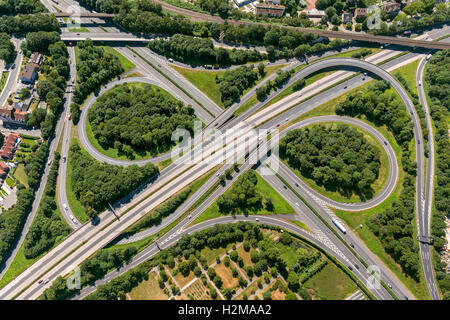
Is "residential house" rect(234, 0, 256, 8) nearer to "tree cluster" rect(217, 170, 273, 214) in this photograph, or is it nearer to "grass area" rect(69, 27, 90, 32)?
"grass area" rect(69, 27, 90, 32)

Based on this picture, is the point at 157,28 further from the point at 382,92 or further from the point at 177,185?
the point at 382,92

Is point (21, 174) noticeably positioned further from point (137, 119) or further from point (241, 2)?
point (241, 2)

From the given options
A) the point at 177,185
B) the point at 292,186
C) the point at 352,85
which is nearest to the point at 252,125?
the point at 292,186

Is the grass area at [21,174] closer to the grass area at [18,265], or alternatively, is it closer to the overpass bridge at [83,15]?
the grass area at [18,265]

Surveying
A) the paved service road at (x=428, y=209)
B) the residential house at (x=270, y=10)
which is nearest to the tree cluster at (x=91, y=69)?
the residential house at (x=270, y=10)

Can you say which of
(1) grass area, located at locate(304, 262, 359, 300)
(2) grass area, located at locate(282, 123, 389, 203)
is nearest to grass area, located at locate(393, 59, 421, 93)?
(2) grass area, located at locate(282, 123, 389, 203)
